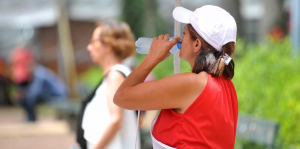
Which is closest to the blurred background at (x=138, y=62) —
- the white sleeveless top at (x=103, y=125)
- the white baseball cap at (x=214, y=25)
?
the white sleeveless top at (x=103, y=125)

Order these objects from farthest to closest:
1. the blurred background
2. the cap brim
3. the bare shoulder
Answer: the blurred background → the bare shoulder → the cap brim

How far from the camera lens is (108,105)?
2641 millimetres

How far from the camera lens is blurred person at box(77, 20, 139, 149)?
8.56 ft

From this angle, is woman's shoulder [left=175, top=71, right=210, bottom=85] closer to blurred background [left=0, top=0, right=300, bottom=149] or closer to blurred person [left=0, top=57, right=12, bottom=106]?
blurred background [left=0, top=0, right=300, bottom=149]

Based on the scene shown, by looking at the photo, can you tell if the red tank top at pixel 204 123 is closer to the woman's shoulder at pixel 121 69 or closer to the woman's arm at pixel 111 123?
the woman's arm at pixel 111 123

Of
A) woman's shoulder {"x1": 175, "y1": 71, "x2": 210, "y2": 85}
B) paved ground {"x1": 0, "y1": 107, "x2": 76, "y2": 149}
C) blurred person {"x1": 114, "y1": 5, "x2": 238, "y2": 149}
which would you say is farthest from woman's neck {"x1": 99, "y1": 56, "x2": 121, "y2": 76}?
paved ground {"x1": 0, "y1": 107, "x2": 76, "y2": 149}

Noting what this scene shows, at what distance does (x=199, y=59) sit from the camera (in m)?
1.83

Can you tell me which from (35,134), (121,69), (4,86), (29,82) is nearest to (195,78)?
(121,69)

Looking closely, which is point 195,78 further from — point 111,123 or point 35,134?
point 35,134

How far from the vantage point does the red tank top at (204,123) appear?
5.81 ft

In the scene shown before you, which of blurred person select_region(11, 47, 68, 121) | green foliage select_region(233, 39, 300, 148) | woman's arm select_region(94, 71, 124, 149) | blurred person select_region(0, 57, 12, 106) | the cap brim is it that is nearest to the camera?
the cap brim

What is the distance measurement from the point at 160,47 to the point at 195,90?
0.24 m

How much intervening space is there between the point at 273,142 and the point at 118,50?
6.96ft

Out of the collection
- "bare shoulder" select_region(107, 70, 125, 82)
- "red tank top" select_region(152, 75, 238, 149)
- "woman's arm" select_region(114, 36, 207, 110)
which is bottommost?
"bare shoulder" select_region(107, 70, 125, 82)
